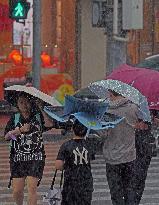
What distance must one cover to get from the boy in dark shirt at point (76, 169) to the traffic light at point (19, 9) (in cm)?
1168

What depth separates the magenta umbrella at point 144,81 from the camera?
11084 mm

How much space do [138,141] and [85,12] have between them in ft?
51.9

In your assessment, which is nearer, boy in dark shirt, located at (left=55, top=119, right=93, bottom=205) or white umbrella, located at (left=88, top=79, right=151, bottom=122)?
boy in dark shirt, located at (left=55, top=119, right=93, bottom=205)

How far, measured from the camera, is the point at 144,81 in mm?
11219

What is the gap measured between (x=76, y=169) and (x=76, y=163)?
0.20 ft

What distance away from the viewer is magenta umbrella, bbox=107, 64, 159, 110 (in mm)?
11084

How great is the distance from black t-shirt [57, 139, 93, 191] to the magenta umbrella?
119 inches

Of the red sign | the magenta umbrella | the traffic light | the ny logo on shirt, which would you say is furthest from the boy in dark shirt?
the red sign

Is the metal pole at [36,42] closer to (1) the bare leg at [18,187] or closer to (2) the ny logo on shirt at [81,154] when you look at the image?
(1) the bare leg at [18,187]

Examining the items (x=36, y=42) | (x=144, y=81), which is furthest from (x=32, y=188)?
(x=36, y=42)

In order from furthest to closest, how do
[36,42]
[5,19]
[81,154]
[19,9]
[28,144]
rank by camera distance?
[5,19], [36,42], [19,9], [28,144], [81,154]

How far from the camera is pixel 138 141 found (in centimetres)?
996

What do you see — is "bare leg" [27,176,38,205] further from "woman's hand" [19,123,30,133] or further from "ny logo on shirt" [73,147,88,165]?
"ny logo on shirt" [73,147,88,165]

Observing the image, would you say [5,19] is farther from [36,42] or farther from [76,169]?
[76,169]
